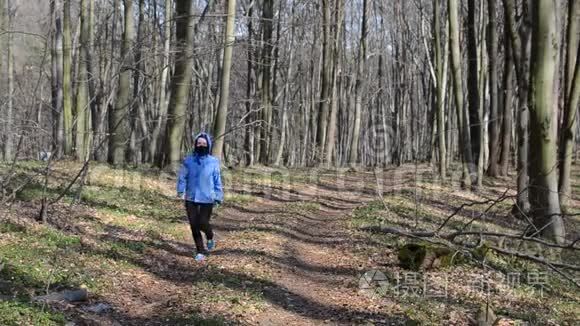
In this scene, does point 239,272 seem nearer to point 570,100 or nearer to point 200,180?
point 200,180

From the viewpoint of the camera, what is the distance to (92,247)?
28.0ft

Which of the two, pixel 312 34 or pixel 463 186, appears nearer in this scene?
pixel 463 186

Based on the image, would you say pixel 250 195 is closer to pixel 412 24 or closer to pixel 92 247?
pixel 92 247

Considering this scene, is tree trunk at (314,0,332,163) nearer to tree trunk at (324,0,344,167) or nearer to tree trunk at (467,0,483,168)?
tree trunk at (324,0,344,167)

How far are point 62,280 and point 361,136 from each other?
160 feet

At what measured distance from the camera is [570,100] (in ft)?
44.4

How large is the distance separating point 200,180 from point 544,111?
616cm

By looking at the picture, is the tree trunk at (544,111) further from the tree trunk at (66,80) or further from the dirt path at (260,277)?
the tree trunk at (66,80)

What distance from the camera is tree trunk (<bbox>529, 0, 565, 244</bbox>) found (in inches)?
386

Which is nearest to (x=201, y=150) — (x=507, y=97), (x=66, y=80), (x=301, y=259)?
(x=301, y=259)

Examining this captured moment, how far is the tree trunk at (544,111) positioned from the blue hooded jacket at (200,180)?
5588mm

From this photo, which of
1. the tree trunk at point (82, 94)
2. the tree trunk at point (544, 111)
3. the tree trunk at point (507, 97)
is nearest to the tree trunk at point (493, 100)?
the tree trunk at point (507, 97)

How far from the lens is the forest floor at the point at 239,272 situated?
255 inches

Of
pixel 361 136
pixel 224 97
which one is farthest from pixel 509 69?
pixel 361 136
